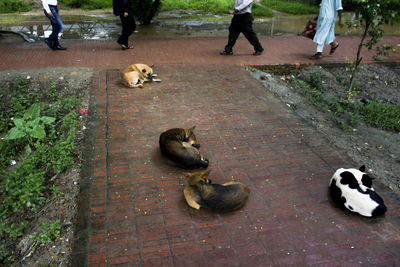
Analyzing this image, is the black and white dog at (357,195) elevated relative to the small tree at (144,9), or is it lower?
lower

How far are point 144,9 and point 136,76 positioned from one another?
20.7ft

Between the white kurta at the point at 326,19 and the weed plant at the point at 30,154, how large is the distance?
21.7 ft

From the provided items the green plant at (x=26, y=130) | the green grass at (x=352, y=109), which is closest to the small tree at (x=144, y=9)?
the green grass at (x=352, y=109)

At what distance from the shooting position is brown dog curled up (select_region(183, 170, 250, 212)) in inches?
147

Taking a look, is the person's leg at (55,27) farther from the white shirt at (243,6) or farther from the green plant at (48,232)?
the green plant at (48,232)

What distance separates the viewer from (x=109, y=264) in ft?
10.3

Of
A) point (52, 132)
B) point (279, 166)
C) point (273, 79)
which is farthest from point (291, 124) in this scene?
point (52, 132)

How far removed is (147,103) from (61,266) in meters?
3.64

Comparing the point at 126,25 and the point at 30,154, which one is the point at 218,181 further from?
the point at 126,25

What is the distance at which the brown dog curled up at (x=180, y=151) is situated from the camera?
14.2 feet

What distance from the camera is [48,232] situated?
3502 millimetres

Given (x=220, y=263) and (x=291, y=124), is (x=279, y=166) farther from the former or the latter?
(x=220, y=263)

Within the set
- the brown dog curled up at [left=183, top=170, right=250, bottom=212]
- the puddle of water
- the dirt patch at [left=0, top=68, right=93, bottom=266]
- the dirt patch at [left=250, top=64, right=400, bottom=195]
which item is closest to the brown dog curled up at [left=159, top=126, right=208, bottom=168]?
the brown dog curled up at [left=183, top=170, right=250, bottom=212]

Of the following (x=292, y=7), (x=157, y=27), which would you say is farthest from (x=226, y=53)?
(x=292, y=7)
